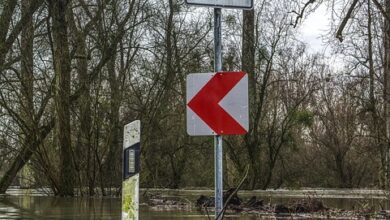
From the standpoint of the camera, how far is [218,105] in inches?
244

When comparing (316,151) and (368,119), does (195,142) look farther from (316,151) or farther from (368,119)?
(368,119)

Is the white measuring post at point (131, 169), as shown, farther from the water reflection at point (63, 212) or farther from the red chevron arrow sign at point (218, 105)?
→ the water reflection at point (63, 212)

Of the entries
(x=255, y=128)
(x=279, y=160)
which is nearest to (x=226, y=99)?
(x=255, y=128)

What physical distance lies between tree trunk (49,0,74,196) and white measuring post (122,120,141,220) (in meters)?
12.6

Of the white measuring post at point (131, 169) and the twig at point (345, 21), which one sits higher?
the twig at point (345, 21)

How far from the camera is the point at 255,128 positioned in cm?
3006

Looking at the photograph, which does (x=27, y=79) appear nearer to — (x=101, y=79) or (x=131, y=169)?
(x=101, y=79)

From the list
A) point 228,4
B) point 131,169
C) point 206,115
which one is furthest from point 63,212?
point 228,4

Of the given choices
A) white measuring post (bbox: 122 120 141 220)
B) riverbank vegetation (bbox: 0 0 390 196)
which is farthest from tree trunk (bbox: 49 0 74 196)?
white measuring post (bbox: 122 120 141 220)

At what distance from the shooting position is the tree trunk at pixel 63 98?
734 inches

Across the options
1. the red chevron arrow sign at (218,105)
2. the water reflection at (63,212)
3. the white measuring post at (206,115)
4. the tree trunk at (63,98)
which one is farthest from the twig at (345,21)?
the red chevron arrow sign at (218,105)

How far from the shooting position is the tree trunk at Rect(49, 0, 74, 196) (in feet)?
61.2

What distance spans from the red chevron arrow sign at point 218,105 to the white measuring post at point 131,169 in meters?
0.52

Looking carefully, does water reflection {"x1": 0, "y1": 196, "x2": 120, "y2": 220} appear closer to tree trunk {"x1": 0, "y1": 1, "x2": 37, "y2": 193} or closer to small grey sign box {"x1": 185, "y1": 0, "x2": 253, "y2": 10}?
tree trunk {"x1": 0, "y1": 1, "x2": 37, "y2": 193}
